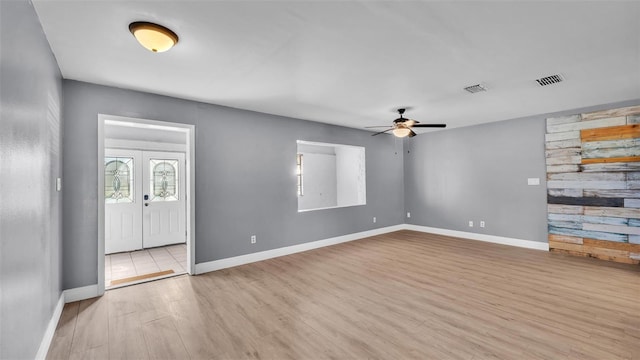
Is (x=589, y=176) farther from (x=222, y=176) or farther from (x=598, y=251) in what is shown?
(x=222, y=176)

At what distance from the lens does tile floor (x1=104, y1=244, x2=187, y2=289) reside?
4.20m

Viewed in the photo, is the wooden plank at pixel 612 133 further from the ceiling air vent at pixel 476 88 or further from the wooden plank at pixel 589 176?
the ceiling air vent at pixel 476 88

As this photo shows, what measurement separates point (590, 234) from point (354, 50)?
5.33 meters

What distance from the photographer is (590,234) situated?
15.7ft

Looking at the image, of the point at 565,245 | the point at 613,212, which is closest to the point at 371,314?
the point at 565,245

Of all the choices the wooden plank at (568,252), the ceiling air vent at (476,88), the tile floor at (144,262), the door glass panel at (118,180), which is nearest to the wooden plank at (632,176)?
the wooden plank at (568,252)

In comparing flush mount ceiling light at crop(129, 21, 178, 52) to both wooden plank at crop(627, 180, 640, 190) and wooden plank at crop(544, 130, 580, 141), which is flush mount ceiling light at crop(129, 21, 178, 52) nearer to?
wooden plank at crop(544, 130, 580, 141)

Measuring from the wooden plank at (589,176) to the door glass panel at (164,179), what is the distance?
7.66 m

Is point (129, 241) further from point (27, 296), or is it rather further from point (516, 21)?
point (516, 21)

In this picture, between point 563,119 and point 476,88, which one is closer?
point 476,88

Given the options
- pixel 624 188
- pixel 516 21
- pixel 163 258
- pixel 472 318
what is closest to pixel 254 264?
pixel 163 258

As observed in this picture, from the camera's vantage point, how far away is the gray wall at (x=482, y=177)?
545 centimetres

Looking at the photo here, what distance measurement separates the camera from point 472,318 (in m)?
2.74

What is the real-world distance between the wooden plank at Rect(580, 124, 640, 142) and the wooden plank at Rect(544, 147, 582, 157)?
199 millimetres
